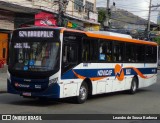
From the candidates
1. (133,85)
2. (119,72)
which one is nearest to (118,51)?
(119,72)

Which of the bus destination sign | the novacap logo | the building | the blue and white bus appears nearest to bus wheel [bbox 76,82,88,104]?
the blue and white bus

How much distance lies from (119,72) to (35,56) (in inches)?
215

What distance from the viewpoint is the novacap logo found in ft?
58.9

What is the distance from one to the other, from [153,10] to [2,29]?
105 ft

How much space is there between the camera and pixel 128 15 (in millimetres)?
82625

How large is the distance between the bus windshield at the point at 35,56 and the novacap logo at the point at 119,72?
4.78m

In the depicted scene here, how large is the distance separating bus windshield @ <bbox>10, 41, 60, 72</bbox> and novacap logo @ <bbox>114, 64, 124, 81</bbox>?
478 centimetres

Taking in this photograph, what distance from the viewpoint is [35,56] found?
45.7 feet

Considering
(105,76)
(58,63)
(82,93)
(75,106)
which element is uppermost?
(58,63)

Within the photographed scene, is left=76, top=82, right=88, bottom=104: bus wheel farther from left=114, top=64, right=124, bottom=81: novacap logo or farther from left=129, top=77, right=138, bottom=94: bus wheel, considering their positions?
left=129, top=77, right=138, bottom=94: bus wheel

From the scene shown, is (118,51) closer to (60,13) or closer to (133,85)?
(133,85)

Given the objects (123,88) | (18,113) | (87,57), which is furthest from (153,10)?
(18,113)

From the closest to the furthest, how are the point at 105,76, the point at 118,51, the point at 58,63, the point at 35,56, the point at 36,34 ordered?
the point at 58,63
the point at 35,56
the point at 36,34
the point at 105,76
the point at 118,51

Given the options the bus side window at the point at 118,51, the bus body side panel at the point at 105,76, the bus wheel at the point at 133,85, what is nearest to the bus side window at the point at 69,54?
the bus body side panel at the point at 105,76
